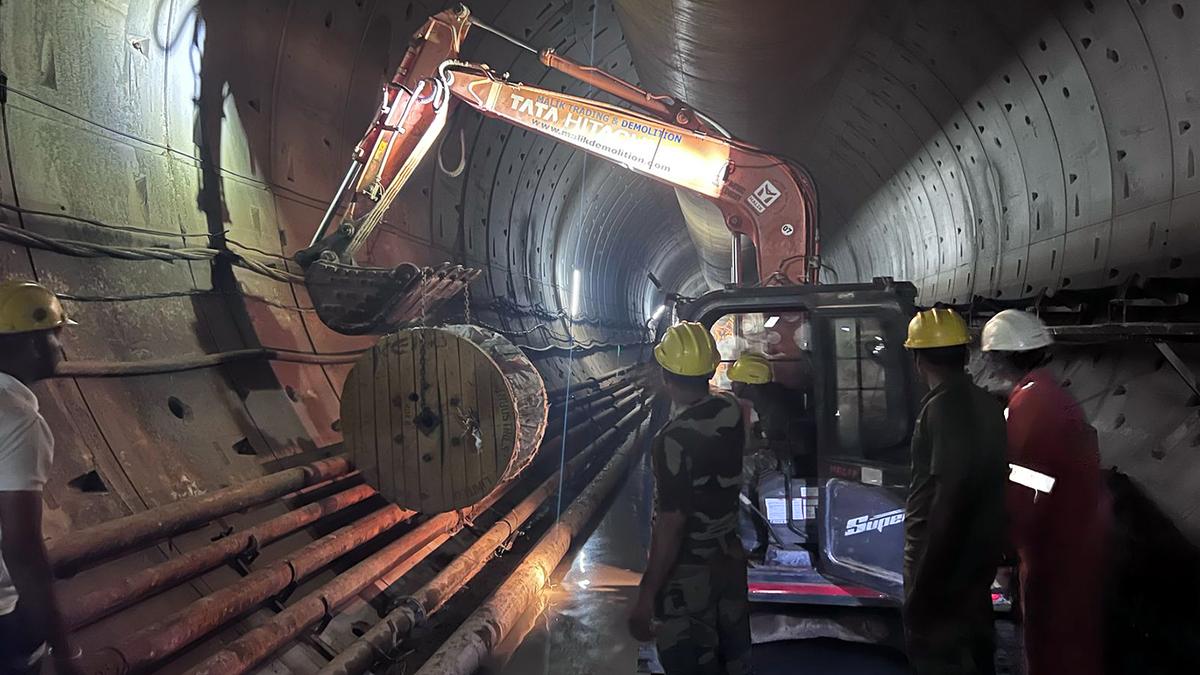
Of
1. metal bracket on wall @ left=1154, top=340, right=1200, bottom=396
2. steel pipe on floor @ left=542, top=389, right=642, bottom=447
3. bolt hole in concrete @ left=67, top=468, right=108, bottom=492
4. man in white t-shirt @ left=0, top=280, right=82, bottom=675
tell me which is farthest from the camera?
steel pipe on floor @ left=542, top=389, right=642, bottom=447

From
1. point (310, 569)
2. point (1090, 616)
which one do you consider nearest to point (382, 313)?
point (310, 569)

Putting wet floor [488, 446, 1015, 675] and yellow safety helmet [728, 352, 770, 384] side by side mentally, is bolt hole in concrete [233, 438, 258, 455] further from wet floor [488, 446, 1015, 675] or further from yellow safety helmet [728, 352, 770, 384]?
yellow safety helmet [728, 352, 770, 384]

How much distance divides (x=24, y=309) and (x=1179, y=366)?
4871 millimetres

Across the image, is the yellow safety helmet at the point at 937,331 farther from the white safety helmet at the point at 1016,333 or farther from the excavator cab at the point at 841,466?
the excavator cab at the point at 841,466

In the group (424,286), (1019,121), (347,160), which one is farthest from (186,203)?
(1019,121)

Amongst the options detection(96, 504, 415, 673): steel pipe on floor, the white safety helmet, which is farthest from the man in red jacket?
detection(96, 504, 415, 673): steel pipe on floor

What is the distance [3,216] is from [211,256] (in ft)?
4.24

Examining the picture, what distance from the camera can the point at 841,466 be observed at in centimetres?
314

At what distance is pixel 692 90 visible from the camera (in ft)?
22.4

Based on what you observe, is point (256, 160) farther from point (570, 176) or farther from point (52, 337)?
point (570, 176)

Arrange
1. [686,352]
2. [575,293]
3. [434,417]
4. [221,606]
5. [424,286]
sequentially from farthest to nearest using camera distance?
1. [575,293]
2. [424,286]
3. [434,417]
4. [221,606]
5. [686,352]

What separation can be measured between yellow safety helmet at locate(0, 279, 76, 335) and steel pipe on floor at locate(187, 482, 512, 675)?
1233mm

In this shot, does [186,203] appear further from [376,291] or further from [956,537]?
[956,537]

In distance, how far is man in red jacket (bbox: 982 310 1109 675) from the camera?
2.46 m
